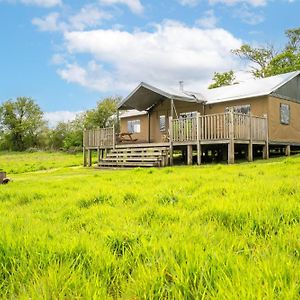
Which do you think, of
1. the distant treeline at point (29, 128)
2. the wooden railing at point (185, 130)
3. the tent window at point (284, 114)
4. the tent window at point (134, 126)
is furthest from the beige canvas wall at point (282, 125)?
the distant treeline at point (29, 128)

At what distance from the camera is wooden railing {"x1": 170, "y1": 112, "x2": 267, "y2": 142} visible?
1429 cm

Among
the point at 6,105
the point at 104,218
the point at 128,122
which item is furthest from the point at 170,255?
the point at 6,105

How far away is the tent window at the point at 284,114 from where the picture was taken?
18359 mm

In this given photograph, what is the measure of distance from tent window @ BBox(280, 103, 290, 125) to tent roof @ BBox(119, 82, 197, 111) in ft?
15.4

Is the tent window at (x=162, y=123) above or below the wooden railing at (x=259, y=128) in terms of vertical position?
above

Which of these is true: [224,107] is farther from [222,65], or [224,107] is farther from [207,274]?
[222,65]

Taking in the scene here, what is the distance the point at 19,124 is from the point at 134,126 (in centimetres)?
3702

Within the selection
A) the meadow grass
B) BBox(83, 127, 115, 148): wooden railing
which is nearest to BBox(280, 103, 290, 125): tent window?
BBox(83, 127, 115, 148): wooden railing

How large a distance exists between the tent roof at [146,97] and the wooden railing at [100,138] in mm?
1686

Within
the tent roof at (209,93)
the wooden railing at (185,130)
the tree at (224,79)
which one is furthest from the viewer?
the tree at (224,79)

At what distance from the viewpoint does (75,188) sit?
267 inches

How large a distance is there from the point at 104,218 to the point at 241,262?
1.94 m

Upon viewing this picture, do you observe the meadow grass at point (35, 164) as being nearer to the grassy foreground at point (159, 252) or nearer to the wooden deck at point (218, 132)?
the wooden deck at point (218, 132)

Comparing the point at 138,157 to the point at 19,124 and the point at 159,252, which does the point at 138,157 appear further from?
the point at 19,124
